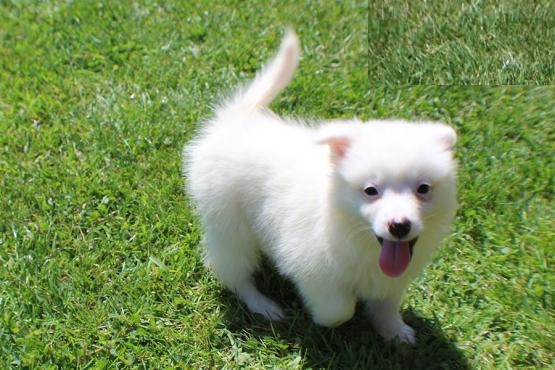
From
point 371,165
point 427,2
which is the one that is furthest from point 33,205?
point 427,2

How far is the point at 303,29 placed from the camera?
217 inches

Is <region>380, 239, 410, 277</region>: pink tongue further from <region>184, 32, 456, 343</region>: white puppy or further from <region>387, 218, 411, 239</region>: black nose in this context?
<region>387, 218, 411, 239</region>: black nose

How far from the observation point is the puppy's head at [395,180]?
2.73m

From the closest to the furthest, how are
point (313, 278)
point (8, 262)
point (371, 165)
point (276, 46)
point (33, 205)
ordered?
point (371, 165) < point (313, 278) < point (8, 262) < point (33, 205) < point (276, 46)

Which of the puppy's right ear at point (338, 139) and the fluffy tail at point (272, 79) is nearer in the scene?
the puppy's right ear at point (338, 139)

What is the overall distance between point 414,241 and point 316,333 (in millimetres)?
826

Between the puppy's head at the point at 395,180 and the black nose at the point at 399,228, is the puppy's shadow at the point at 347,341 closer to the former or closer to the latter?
the puppy's head at the point at 395,180

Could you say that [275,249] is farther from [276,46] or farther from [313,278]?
[276,46]

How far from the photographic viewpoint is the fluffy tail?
3.59m

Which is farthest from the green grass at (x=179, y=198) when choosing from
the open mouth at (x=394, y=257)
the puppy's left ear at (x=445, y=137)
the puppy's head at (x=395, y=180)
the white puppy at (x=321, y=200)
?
the puppy's left ear at (x=445, y=137)

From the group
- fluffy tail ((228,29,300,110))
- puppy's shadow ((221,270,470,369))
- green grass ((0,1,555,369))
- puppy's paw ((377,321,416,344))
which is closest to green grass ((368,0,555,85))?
green grass ((0,1,555,369))

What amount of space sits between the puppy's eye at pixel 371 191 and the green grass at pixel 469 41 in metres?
1.81

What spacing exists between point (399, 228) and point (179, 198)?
1.89 m

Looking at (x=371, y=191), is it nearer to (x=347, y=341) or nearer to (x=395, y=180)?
(x=395, y=180)
